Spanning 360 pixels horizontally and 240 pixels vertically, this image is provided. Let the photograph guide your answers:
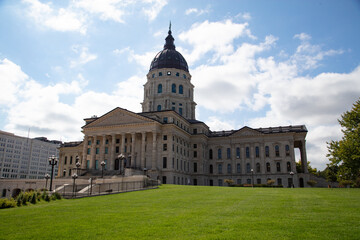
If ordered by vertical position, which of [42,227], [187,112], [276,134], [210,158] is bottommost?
[42,227]

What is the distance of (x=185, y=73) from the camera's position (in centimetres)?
8300

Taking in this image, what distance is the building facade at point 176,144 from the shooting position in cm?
6122

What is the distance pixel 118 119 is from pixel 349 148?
4565 centimetres

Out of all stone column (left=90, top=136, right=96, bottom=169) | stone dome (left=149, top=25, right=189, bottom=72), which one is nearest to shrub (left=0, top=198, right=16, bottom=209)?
stone column (left=90, top=136, right=96, bottom=169)

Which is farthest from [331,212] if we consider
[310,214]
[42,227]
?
[42,227]

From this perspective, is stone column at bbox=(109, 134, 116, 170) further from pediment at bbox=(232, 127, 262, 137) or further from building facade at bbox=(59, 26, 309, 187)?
pediment at bbox=(232, 127, 262, 137)

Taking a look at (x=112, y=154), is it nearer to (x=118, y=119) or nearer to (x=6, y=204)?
(x=118, y=119)

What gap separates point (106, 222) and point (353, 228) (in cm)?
1037

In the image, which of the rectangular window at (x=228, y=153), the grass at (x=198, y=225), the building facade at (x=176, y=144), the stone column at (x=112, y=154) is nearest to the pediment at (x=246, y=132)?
the building facade at (x=176, y=144)

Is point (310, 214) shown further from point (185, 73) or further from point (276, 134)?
point (185, 73)

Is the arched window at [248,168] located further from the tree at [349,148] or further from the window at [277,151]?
the tree at [349,148]

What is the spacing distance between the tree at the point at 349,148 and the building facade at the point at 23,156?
145 metres

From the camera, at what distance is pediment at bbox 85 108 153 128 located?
61.8 m

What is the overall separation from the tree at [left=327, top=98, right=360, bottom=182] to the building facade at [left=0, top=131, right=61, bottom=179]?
144857 millimetres
